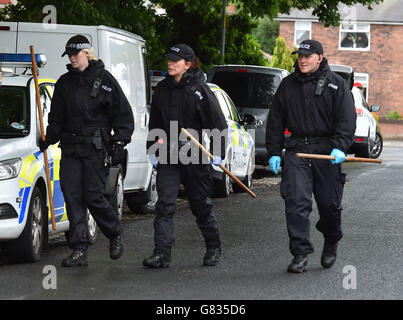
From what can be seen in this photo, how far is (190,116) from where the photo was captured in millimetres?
8500

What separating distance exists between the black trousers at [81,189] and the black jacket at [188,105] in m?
0.53

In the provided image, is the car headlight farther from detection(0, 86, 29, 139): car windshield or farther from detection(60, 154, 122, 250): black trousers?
detection(0, 86, 29, 139): car windshield

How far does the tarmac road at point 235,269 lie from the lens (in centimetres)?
739

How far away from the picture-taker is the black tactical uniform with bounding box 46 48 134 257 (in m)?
8.48

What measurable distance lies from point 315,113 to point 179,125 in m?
1.13

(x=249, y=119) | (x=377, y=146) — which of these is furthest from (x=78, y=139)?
(x=377, y=146)

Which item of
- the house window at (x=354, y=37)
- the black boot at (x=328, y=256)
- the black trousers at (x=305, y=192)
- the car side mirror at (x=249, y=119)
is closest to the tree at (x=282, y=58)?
the house window at (x=354, y=37)

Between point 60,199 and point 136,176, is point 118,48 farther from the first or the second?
point 60,199

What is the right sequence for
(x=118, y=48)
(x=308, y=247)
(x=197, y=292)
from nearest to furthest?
(x=197, y=292) → (x=308, y=247) → (x=118, y=48)

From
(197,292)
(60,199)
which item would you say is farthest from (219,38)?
(197,292)

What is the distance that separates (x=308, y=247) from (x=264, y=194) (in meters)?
7.50

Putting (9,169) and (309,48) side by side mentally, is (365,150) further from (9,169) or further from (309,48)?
(9,169)

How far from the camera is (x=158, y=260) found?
334 inches

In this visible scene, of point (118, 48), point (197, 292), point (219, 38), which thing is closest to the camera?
point (197, 292)
